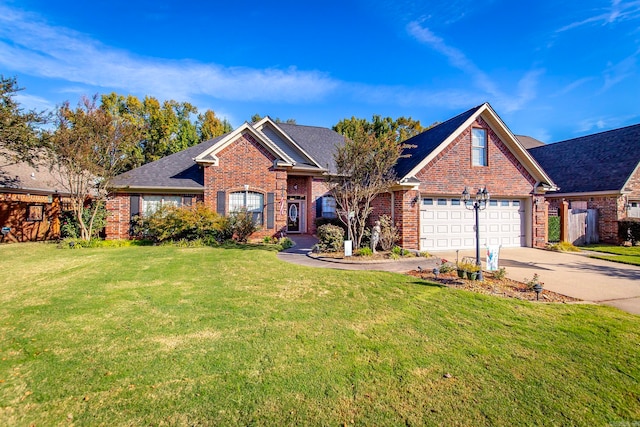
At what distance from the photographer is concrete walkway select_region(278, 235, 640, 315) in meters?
6.77

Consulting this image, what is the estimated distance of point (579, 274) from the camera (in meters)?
8.75

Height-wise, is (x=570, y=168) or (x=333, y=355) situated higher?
(x=570, y=168)

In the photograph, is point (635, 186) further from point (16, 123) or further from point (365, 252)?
point (16, 123)

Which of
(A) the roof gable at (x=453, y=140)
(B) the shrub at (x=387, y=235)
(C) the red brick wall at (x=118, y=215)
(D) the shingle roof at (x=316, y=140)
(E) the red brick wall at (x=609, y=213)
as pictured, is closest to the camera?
(B) the shrub at (x=387, y=235)

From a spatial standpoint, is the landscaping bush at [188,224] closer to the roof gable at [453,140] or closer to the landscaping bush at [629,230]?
the roof gable at [453,140]

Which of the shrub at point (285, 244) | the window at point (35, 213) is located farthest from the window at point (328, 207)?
the window at point (35, 213)

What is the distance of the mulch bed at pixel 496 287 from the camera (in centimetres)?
646

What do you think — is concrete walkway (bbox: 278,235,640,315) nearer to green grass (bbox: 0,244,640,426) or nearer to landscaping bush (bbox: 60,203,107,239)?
green grass (bbox: 0,244,640,426)

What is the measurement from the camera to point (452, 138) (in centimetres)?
1254

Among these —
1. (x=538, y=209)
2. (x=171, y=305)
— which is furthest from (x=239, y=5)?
(x=538, y=209)

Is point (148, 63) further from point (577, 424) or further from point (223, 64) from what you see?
point (577, 424)

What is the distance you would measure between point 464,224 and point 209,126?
98.3ft

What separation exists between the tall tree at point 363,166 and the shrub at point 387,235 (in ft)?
2.98

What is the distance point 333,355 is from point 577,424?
253 cm
